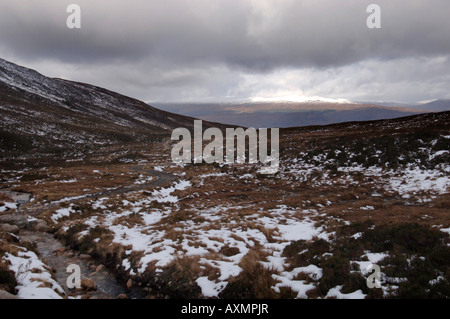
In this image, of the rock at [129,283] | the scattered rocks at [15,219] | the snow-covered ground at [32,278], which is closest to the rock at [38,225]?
the scattered rocks at [15,219]

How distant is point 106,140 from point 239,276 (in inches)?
3471

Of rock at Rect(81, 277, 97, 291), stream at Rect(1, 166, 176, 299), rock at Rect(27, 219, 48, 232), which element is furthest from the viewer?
rock at Rect(27, 219, 48, 232)

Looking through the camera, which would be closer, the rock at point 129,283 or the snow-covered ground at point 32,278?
the snow-covered ground at point 32,278

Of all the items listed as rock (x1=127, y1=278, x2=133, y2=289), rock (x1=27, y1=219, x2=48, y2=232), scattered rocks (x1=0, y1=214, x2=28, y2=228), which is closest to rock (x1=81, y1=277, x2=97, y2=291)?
rock (x1=127, y1=278, x2=133, y2=289)

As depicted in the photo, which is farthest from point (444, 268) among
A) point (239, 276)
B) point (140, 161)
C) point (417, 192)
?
point (140, 161)

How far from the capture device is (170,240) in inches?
438

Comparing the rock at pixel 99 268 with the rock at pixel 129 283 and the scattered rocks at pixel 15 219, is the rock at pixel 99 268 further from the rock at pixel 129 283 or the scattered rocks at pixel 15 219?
the scattered rocks at pixel 15 219

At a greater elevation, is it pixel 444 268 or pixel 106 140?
pixel 106 140

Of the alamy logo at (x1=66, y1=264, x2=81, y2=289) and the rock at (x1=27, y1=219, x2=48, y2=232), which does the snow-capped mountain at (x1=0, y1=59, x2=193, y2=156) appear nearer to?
the rock at (x1=27, y1=219, x2=48, y2=232)

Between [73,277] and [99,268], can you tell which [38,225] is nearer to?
[99,268]

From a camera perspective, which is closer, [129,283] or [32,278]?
[32,278]

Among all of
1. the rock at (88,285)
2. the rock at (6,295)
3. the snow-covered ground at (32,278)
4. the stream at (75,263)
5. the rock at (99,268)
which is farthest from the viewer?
the rock at (99,268)

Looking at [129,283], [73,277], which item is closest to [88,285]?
[73,277]
